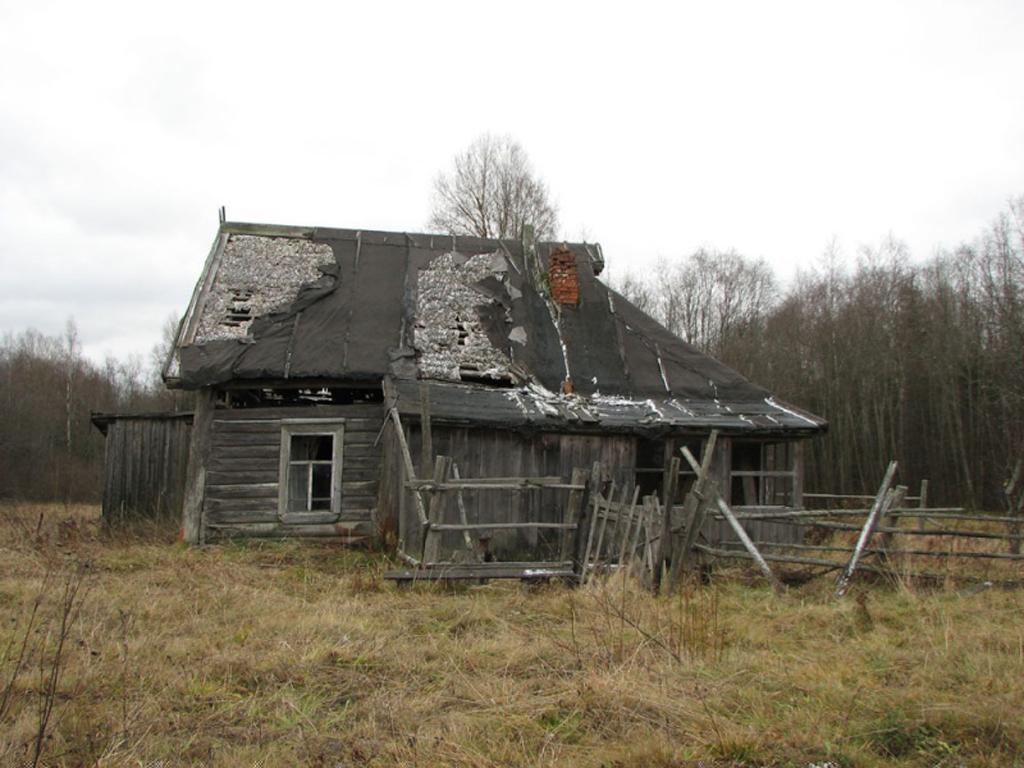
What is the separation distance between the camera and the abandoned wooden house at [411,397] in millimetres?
12508

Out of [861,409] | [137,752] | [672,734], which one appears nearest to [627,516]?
[672,734]

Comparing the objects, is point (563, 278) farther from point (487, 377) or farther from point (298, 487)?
point (298, 487)

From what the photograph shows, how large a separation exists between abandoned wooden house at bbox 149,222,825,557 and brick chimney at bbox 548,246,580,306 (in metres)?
0.06

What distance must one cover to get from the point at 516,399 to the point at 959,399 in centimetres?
2571

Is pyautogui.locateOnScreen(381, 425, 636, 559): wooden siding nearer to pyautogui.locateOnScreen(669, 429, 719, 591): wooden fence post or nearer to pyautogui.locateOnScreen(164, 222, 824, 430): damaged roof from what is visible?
pyautogui.locateOnScreen(164, 222, 824, 430): damaged roof

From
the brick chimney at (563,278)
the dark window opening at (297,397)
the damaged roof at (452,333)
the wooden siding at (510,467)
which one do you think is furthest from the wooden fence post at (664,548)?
the brick chimney at (563,278)

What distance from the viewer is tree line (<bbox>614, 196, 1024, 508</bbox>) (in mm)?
30062

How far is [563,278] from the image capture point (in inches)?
632

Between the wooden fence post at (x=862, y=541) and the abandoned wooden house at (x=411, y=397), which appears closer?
the wooden fence post at (x=862, y=541)

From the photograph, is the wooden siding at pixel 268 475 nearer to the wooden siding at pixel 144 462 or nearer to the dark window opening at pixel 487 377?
the dark window opening at pixel 487 377

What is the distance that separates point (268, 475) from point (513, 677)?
8.67 meters

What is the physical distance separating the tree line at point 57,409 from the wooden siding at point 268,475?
1353 centimetres

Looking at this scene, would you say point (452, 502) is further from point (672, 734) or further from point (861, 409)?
point (861, 409)

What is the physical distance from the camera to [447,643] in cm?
621
